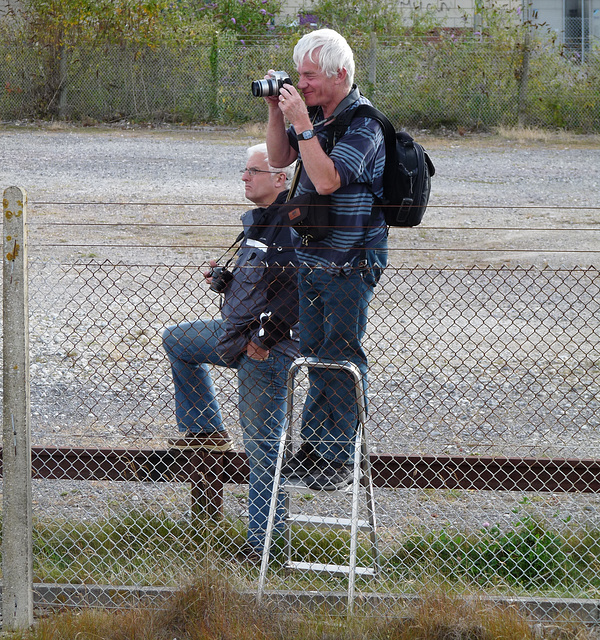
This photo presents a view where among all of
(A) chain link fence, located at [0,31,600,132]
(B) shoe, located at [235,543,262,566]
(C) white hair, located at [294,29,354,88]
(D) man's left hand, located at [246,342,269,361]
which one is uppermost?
(A) chain link fence, located at [0,31,600,132]

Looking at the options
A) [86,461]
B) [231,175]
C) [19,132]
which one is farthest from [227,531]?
[19,132]

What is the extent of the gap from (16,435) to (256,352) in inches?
39.8

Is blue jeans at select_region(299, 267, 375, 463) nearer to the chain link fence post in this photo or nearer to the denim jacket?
the denim jacket

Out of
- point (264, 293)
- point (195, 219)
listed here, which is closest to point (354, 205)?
point (264, 293)

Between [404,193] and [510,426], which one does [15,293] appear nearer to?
[404,193]

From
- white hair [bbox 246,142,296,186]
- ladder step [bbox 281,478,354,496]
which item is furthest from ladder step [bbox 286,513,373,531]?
white hair [bbox 246,142,296,186]

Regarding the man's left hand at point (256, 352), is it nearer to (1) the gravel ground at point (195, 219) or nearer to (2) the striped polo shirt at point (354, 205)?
(2) the striped polo shirt at point (354, 205)

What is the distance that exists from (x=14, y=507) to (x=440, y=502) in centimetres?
216

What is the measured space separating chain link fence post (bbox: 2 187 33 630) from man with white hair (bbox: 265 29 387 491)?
39.4 inches

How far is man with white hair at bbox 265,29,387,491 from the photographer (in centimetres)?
332

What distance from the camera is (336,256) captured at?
341 cm

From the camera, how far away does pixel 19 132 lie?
52.1ft

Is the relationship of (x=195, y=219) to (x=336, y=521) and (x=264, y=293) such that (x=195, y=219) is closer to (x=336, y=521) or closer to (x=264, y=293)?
(x=264, y=293)

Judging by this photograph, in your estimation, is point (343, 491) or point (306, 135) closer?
point (306, 135)
